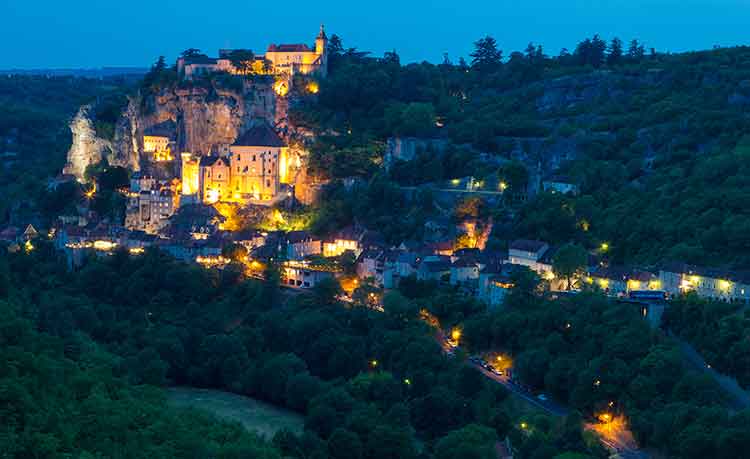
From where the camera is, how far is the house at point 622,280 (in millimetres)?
39750

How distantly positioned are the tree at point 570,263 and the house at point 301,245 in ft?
40.3

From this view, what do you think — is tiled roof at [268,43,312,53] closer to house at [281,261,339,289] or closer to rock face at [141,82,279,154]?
rock face at [141,82,279,154]

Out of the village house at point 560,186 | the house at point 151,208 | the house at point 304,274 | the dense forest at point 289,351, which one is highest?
the village house at point 560,186

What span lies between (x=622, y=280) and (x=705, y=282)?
2772mm

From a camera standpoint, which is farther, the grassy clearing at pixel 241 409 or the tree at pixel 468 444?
the grassy clearing at pixel 241 409

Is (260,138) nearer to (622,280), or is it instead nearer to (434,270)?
(434,270)

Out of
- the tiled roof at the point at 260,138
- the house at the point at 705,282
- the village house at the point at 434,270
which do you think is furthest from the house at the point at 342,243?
the house at the point at 705,282

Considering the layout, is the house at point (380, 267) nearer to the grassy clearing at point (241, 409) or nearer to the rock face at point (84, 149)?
the grassy clearing at point (241, 409)

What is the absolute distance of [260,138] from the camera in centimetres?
5647

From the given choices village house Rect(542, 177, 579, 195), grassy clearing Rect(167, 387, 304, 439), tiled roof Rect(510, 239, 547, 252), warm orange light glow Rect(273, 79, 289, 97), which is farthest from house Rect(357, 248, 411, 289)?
warm orange light glow Rect(273, 79, 289, 97)

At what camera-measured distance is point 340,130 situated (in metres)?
58.3

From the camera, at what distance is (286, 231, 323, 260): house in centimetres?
5025

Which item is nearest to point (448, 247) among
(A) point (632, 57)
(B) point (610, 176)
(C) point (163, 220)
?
(B) point (610, 176)

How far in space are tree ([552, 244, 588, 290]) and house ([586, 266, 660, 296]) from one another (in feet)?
2.05
